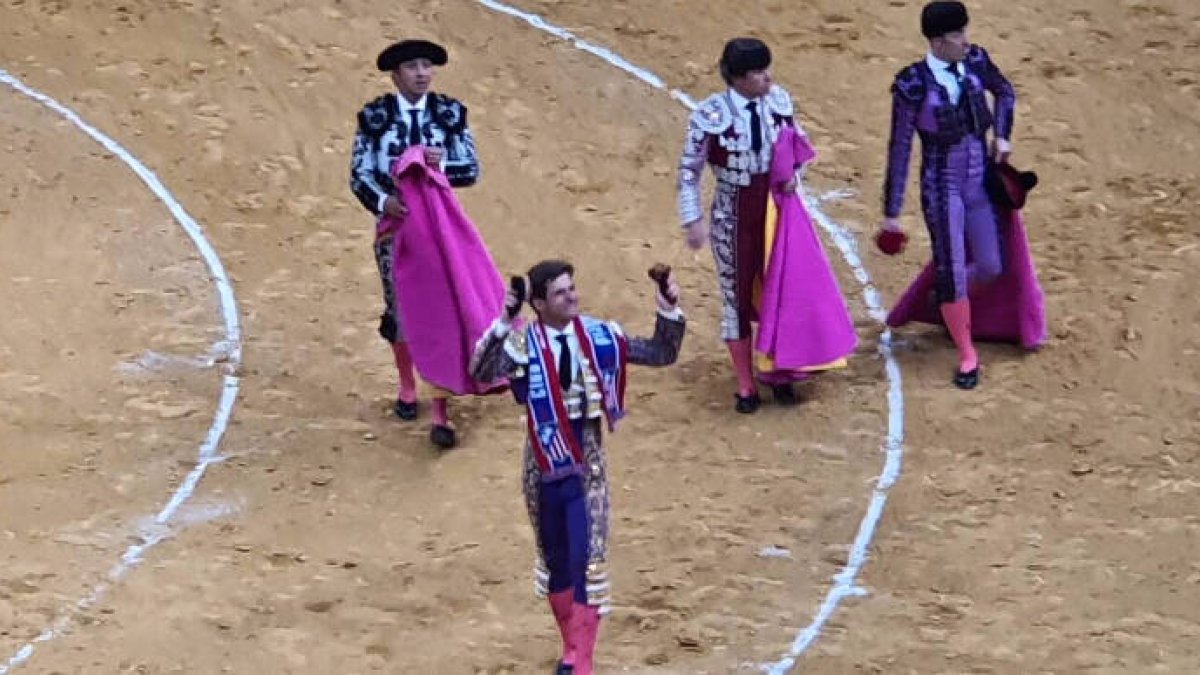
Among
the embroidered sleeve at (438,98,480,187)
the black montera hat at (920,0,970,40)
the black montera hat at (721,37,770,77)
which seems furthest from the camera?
the embroidered sleeve at (438,98,480,187)

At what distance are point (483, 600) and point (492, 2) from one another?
6879 millimetres

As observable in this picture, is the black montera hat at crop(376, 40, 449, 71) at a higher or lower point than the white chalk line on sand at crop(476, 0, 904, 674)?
higher

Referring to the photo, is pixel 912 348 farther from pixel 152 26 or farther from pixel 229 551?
pixel 152 26

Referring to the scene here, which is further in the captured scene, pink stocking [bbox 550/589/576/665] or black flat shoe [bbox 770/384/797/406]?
black flat shoe [bbox 770/384/797/406]

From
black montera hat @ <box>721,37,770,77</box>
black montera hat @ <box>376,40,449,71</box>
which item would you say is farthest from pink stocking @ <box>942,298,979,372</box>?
black montera hat @ <box>376,40,449,71</box>

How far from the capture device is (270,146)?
15.3 m

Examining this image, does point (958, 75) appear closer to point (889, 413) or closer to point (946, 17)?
point (946, 17)

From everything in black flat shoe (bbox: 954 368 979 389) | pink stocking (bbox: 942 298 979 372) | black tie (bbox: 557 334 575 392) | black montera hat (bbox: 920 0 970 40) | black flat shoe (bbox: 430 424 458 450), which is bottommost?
black flat shoe (bbox: 430 424 458 450)

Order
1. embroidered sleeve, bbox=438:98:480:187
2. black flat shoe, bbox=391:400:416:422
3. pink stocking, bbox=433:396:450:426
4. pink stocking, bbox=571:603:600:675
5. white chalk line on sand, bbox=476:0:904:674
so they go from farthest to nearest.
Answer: black flat shoe, bbox=391:400:416:422 → pink stocking, bbox=433:396:450:426 → embroidered sleeve, bbox=438:98:480:187 → white chalk line on sand, bbox=476:0:904:674 → pink stocking, bbox=571:603:600:675

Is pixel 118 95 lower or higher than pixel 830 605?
higher

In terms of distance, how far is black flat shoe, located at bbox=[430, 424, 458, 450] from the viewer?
1202cm

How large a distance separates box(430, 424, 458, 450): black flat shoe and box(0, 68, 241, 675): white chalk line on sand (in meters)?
1.03

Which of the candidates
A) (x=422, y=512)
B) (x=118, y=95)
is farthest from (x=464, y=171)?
(x=118, y=95)

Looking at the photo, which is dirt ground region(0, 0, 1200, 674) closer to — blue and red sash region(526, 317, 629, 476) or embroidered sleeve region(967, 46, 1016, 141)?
blue and red sash region(526, 317, 629, 476)
